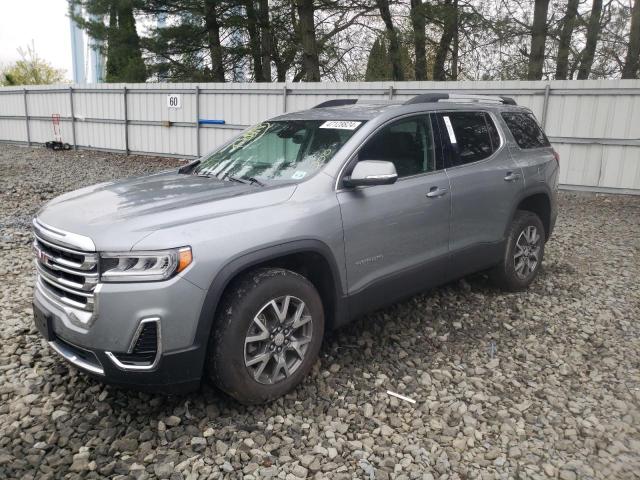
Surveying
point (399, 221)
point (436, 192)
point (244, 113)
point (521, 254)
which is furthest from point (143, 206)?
point (244, 113)

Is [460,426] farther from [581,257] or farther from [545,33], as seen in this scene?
[545,33]

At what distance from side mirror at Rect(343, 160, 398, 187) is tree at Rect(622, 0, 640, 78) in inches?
569

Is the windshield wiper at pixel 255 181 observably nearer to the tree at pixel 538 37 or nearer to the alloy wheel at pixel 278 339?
the alloy wheel at pixel 278 339

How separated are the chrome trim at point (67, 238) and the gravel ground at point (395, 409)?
1009mm

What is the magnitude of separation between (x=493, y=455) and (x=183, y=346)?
1.72 m

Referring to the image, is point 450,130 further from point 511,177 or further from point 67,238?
point 67,238

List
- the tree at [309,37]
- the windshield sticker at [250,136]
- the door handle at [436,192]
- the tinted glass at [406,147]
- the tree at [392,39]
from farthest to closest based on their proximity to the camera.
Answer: the tree at [392,39] → the tree at [309,37] → the windshield sticker at [250,136] → the door handle at [436,192] → the tinted glass at [406,147]

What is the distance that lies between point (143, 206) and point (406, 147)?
1.93 meters

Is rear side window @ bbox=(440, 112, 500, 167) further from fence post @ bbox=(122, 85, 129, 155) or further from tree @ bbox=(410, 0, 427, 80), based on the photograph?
fence post @ bbox=(122, 85, 129, 155)

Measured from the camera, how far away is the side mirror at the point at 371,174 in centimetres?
328

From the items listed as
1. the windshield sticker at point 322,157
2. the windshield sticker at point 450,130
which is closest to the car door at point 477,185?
the windshield sticker at point 450,130

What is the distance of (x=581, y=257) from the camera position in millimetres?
6523

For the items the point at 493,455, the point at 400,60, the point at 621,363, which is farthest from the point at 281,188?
the point at 400,60

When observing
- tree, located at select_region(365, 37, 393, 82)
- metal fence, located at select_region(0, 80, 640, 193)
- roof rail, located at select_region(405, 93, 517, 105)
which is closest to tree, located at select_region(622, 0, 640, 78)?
metal fence, located at select_region(0, 80, 640, 193)
